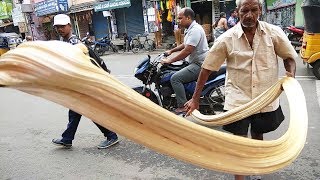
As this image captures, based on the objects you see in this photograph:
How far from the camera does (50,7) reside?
22.9 m

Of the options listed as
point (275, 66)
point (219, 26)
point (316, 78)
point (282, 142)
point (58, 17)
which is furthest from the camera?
point (219, 26)

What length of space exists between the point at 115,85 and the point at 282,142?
694 millimetres

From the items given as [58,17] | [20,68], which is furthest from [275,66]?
[58,17]

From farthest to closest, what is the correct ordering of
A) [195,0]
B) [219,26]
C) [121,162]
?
[195,0] → [219,26] → [121,162]

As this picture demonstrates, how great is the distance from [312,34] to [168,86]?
373cm

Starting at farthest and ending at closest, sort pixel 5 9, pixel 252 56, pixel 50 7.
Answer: pixel 5 9, pixel 50 7, pixel 252 56

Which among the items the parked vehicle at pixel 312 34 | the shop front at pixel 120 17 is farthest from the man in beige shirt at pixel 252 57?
the shop front at pixel 120 17

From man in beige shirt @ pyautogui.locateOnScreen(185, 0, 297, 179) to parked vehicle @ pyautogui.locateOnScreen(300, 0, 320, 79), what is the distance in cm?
459

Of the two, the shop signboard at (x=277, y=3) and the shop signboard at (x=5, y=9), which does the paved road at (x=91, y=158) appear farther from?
the shop signboard at (x=5, y=9)

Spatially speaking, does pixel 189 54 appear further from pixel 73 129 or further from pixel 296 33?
pixel 296 33

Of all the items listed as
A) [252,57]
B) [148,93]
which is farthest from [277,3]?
[252,57]

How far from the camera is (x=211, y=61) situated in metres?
2.57

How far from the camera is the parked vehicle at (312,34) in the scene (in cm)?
640

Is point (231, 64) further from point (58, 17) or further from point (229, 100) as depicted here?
point (58, 17)
